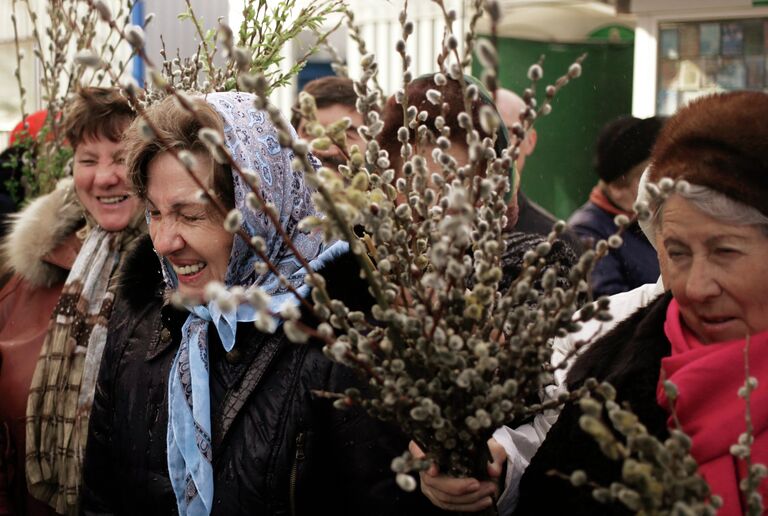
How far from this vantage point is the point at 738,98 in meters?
1.89

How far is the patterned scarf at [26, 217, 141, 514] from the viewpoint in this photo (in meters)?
3.21

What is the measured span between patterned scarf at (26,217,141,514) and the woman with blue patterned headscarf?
0.64 m

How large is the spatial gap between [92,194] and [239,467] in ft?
4.97

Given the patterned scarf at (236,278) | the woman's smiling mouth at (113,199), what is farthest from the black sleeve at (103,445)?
the woman's smiling mouth at (113,199)

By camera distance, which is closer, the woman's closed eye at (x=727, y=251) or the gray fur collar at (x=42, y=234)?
the woman's closed eye at (x=727, y=251)

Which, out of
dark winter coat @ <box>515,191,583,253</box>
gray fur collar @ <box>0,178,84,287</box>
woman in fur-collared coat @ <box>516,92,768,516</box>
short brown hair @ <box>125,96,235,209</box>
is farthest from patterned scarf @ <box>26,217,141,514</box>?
woman in fur-collared coat @ <box>516,92,768,516</box>

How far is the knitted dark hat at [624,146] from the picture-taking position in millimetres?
4516

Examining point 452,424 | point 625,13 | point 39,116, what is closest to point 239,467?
point 452,424

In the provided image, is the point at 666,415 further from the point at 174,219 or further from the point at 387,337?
the point at 174,219

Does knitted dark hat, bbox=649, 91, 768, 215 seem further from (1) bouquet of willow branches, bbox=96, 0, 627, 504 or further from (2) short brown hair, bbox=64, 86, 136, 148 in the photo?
(2) short brown hair, bbox=64, 86, 136, 148

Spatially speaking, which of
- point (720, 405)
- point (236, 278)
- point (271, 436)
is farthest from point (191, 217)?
point (720, 405)

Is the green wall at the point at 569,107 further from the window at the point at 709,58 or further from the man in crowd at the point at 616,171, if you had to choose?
the man in crowd at the point at 616,171

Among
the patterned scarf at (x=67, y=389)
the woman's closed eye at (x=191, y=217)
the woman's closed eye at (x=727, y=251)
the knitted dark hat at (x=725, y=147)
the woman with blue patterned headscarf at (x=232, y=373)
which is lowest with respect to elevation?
the patterned scarf at (x=67, y=389)

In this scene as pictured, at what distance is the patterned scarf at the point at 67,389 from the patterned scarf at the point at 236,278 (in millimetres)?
915
